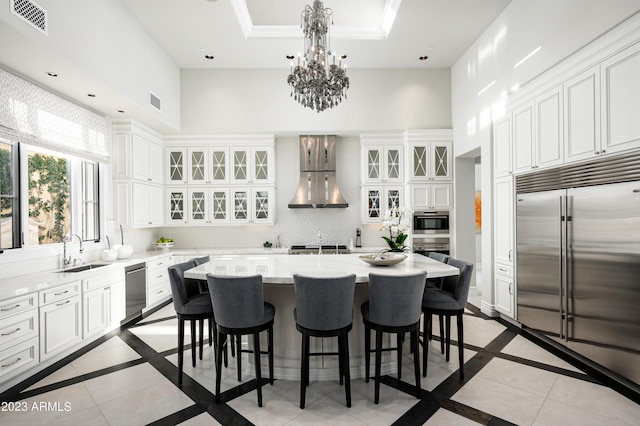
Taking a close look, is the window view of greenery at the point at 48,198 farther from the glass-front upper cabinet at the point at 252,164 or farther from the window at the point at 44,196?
the glass-front upper cabinet at the point at 252,164

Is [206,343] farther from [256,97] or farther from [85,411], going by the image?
[256,97]

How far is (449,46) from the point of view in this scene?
489 centimetres

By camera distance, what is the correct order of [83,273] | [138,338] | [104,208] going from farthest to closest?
[104,208], [138,338], [83,273]

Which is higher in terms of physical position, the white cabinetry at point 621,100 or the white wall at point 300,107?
the white wall at point 300,107

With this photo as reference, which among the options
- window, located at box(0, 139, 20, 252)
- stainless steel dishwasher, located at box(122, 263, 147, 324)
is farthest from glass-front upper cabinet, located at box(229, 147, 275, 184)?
window, located at box(0, 139, 20, 252)

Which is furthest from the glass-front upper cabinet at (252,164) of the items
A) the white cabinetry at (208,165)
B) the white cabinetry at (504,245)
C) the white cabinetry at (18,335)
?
the white cabinetry at (504,245)

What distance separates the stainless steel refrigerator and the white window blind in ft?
17.5

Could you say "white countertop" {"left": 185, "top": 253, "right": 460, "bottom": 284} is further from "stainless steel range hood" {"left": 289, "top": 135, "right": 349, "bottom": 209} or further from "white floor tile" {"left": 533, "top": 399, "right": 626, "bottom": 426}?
"stainless steel range hood" {"left": 289, "top": 135, "right": 349, "bottom": 209}

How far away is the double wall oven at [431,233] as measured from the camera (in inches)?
218

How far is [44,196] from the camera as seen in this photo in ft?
12.4

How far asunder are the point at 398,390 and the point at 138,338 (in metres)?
3.00

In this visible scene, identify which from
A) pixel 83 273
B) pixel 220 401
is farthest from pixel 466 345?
pixel 83 273

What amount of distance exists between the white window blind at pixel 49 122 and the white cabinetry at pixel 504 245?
535 cm

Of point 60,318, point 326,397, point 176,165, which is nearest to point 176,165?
point 176,165
